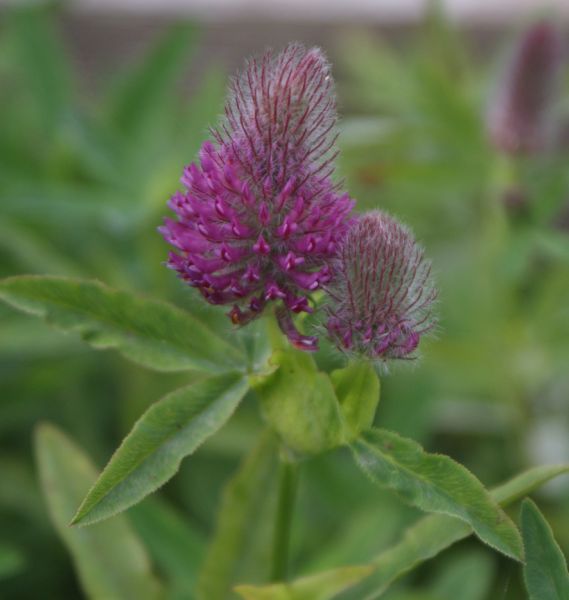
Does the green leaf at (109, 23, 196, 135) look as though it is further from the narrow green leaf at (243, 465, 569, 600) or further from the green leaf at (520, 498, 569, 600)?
the green leaf at (520, 498, 569, 600)

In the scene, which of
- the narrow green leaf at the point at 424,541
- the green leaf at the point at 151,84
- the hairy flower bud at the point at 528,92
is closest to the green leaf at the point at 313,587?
the narrow green leaf at the point at 424,541

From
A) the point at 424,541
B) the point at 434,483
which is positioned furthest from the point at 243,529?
the point at 434,483

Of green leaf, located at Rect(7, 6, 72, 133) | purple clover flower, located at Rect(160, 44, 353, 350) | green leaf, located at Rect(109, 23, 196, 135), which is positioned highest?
green leaf, located at Rect(7, 6, 72, 133)

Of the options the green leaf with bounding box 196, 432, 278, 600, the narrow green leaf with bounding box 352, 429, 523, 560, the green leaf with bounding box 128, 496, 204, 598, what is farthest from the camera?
the green leaf with bounding box 128, 496, 204, 598

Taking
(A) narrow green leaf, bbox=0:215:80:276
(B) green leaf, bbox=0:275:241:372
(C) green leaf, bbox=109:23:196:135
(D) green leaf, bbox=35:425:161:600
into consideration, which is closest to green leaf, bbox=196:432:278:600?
(D) green leaf, bbox=35:425:161:600

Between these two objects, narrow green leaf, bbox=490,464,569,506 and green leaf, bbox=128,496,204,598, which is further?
green leaf, bbox=128,496,204,598

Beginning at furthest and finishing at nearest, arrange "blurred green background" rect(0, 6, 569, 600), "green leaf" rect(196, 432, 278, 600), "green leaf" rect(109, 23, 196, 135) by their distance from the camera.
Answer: "green leaf" rect(109, 23, 196, 135), "blurred green background" rect(0, 6, 569, 600), "green leaf" rect(196, 432, 278, 600)

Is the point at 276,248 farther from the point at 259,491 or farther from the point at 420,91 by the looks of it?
the point at 420,91

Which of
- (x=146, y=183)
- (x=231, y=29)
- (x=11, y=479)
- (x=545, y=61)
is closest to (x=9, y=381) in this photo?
(x=11, y=479)

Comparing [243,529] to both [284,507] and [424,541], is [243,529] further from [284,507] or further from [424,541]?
[424,541]
